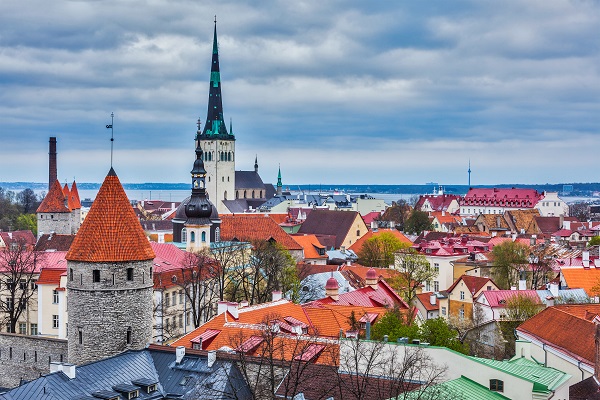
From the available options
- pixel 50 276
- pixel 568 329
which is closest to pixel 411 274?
pixel 50 276

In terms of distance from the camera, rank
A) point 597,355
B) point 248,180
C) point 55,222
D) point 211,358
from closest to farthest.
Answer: point 597,355 → point 211,358 → point 55,222 → point 248,180

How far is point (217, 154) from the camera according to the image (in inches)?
5689

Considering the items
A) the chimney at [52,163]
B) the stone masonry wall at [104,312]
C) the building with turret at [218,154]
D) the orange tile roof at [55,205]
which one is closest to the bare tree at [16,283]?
the stone masonry wall at [104,312]

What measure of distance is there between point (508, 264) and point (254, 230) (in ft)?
84.0

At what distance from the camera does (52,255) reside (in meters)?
55.8

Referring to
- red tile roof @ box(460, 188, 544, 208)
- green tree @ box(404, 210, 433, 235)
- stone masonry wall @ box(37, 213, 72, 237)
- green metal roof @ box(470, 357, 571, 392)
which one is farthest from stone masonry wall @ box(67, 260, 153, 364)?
red tile roof @ box(460, 188, 544, 208)

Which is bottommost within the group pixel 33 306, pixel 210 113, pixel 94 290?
pixel 33 306

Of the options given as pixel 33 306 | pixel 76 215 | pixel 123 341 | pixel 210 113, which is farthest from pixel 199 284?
pixel 210 113

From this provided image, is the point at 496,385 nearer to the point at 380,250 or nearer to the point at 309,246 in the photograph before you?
the point at 380,250

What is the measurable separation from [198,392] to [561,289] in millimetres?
27850

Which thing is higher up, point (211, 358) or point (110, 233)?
point (110, 233)

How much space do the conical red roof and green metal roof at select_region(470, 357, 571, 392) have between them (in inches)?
526

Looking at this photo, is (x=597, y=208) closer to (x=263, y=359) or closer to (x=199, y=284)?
(x=199, y=284)

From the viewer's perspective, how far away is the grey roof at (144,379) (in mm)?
26750
